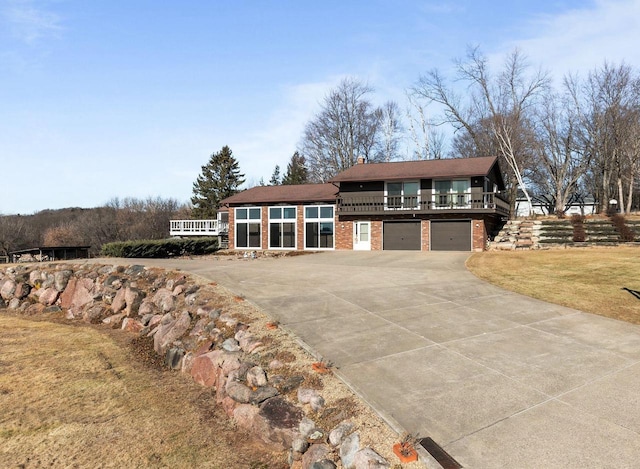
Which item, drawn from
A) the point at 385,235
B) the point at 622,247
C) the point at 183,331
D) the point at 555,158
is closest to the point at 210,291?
the point at 183,331

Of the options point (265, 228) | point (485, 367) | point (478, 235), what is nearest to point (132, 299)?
point (485, 367)

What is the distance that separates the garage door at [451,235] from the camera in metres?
23.9

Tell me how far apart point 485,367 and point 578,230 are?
24.8 meters

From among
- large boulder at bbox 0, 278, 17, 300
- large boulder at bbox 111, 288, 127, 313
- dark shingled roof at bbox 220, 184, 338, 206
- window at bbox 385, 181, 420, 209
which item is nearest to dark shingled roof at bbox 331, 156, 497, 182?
window at bbox 385, 181, 420, 209

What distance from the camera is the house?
24.1 metres

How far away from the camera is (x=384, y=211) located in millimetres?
25234

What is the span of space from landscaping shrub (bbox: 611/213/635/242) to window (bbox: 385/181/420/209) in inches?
504

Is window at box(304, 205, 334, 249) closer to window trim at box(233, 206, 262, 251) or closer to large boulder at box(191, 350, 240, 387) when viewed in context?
window trim at box(233, 206, 262, 251)

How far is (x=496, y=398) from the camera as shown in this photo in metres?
4.23

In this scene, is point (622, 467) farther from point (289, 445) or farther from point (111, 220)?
point (111, 220)

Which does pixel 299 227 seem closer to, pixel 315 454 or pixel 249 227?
pixel 249 227

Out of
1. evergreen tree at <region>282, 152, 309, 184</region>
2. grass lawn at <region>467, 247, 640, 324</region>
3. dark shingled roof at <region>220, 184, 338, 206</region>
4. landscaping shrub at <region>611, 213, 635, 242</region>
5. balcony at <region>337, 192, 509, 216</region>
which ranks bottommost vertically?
grass lawn at <region>467, 247, 640, 324</region>

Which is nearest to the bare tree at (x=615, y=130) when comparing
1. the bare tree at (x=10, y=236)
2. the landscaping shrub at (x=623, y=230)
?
the landscaping shrub at (x=623, y=230)

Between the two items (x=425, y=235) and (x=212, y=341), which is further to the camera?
(x=425, y=235)
